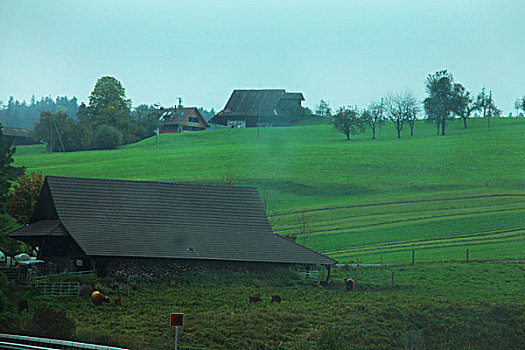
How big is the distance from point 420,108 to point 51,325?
296ft

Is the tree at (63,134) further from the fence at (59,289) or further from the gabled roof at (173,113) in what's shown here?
the fence at (59,289)

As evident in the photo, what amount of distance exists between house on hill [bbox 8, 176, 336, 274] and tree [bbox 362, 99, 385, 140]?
200 feet

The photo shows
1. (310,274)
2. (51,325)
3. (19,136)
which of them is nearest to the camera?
A: (51,325)

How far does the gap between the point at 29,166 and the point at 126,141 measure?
24219 mm

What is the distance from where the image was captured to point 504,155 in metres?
85.7

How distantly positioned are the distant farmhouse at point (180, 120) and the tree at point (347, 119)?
33.3 m

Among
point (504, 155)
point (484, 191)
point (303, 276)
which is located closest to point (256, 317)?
point (303, 276)

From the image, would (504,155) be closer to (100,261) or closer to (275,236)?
(275,236)

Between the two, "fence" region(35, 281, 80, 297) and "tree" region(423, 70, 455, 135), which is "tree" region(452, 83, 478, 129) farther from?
"fence" region(35, 281, 80, 297)

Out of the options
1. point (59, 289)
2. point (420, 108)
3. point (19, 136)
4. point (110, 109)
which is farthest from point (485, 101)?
point (59, 289)

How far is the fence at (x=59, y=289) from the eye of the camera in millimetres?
33406

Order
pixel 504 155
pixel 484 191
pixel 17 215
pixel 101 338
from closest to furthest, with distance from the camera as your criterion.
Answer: pixel 101 338 → pixel 17 215 → pixel 484 191 → pixel 504 155

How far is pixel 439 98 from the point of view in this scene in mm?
100688

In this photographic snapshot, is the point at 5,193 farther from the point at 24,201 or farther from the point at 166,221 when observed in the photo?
the point at 166,221
